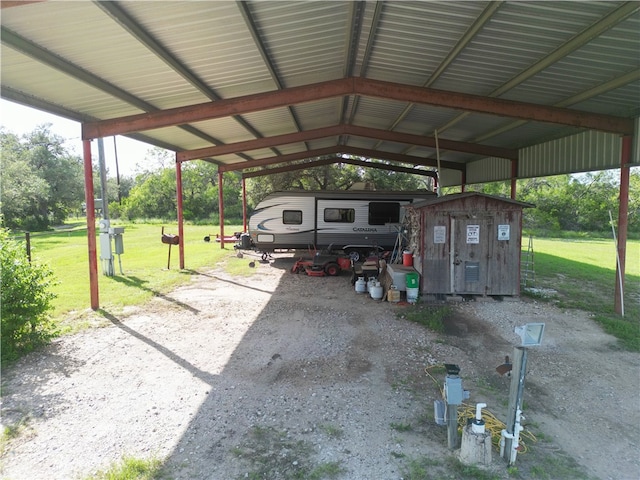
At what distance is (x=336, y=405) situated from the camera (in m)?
4.20

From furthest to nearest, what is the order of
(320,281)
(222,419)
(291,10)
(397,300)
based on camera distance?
(320,281), (397,300), (291,10), (222,419)

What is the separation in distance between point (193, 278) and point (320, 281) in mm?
3824

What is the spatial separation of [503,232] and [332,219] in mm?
6520

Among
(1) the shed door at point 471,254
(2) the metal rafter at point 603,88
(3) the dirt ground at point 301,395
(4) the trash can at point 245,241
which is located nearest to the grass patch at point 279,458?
(3) the dirt ground at point 301,395

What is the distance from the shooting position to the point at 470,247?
8.59 metres

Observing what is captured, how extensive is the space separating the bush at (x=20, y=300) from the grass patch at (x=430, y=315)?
6.24m

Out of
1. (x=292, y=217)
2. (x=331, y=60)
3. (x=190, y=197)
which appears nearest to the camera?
(x=331, y=60)

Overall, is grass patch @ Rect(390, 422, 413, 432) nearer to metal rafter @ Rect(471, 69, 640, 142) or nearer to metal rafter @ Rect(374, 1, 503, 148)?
metal rafter @ Rect(374, 1, 503, 148)

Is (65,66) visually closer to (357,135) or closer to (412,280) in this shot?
(412,280)

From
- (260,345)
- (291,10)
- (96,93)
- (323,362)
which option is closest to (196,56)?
(291,10)

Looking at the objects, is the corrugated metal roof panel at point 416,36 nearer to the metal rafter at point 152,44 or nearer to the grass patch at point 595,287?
the metal rafter at point 152,44

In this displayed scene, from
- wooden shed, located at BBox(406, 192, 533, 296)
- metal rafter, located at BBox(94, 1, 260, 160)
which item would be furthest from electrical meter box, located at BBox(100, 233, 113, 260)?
wooden shed, located at BBox(406, 192, 533, 296)

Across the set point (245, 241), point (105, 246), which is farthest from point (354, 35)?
point (245, 241)

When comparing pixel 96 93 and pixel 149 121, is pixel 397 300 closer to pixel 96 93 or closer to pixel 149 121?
pixel 149 121
